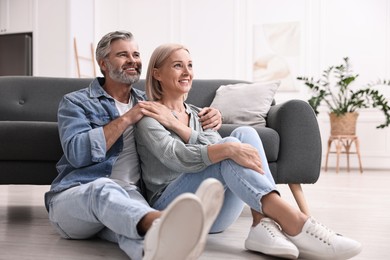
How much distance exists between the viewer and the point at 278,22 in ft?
22.3

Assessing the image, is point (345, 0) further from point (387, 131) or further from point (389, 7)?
point (387, 131)

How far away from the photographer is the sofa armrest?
2.63 m

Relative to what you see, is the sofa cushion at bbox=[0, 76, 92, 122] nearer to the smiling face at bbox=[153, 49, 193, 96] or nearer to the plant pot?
the smiling face at bbox=[153, 49, 193, 96]

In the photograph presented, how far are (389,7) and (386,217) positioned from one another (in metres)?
4.45

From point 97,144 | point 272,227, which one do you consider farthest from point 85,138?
point 272,227

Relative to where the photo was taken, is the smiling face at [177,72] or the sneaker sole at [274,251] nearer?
the sneaker sole at [274,251]

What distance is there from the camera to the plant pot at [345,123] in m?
5.84

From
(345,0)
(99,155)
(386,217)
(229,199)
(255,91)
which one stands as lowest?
(386,217)

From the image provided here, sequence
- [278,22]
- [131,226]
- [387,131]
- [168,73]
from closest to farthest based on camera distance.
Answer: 1. [131,226]
2. [168,73]
3. [387,131]
4. [278,22]

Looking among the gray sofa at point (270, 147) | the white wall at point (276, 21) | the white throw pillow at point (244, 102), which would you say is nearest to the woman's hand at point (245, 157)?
the gray sofa at point (270, 147)

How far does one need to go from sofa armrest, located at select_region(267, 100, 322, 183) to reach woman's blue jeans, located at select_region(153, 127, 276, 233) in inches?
26.8

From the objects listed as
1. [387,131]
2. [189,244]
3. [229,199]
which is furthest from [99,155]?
[387,131]

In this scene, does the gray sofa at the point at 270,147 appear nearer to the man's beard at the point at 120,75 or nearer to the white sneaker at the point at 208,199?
the man's beard at the point at 120,75

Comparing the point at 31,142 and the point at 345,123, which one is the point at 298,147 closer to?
the point at 31,142
